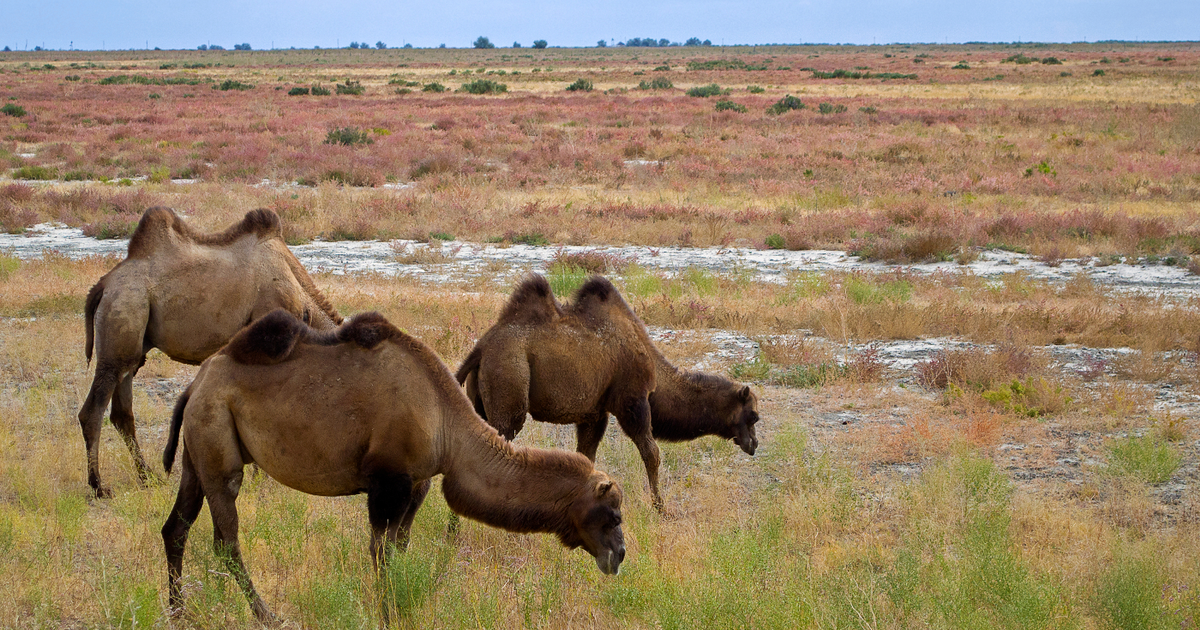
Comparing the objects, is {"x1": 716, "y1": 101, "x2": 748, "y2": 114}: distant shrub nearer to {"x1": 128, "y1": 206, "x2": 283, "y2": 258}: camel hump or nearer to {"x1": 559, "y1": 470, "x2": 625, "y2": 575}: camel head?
{"x1": 128, "y1": 206, "x2": 283, "y2": 258}: camel hump

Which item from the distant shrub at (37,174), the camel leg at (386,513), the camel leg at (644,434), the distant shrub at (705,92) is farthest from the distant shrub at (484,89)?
the camel leg at (386,513)

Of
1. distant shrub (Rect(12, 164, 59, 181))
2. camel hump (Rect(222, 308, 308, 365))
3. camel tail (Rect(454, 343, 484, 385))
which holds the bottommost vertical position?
distant shrub (Rect(12, 164, 59, 181))

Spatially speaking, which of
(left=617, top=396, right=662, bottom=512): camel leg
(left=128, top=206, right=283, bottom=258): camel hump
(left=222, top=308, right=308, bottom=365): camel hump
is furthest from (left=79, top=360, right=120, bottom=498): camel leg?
(left=617, top=396, right=662, bottom=512): camel leg

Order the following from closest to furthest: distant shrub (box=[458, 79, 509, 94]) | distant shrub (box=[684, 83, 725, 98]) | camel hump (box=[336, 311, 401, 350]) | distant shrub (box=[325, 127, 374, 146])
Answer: camel hump (box=[336, 311, 401, 350]), distant shrub (box=[325, 127, 374, 146]), distant shrub (box=[684, 83, 725, 98]), distant shrub (box=[458, 79, 509, 94])

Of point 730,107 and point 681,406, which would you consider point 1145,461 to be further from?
point 730,107

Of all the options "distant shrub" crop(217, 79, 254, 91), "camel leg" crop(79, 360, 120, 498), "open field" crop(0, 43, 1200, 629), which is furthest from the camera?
"distant shrub" crop(217, 79, 254, 91)

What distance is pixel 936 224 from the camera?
20844mm

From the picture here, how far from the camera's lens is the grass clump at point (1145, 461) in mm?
7719

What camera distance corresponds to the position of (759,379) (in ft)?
36.5

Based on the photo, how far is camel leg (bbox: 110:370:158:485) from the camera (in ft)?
25.0

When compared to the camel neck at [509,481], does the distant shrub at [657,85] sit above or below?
above

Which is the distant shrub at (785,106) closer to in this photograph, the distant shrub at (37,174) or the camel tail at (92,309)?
the distant shrub at (37,174)

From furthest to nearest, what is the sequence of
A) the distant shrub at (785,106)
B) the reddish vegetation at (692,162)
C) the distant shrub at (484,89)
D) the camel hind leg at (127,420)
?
the distant shrub at (484,89)
the distant shrub at (785,106)
the reddish vegetation at (692,162)
the camel hind leg at (127,420)

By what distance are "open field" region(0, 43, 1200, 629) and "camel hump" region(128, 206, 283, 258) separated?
181 centimetres
